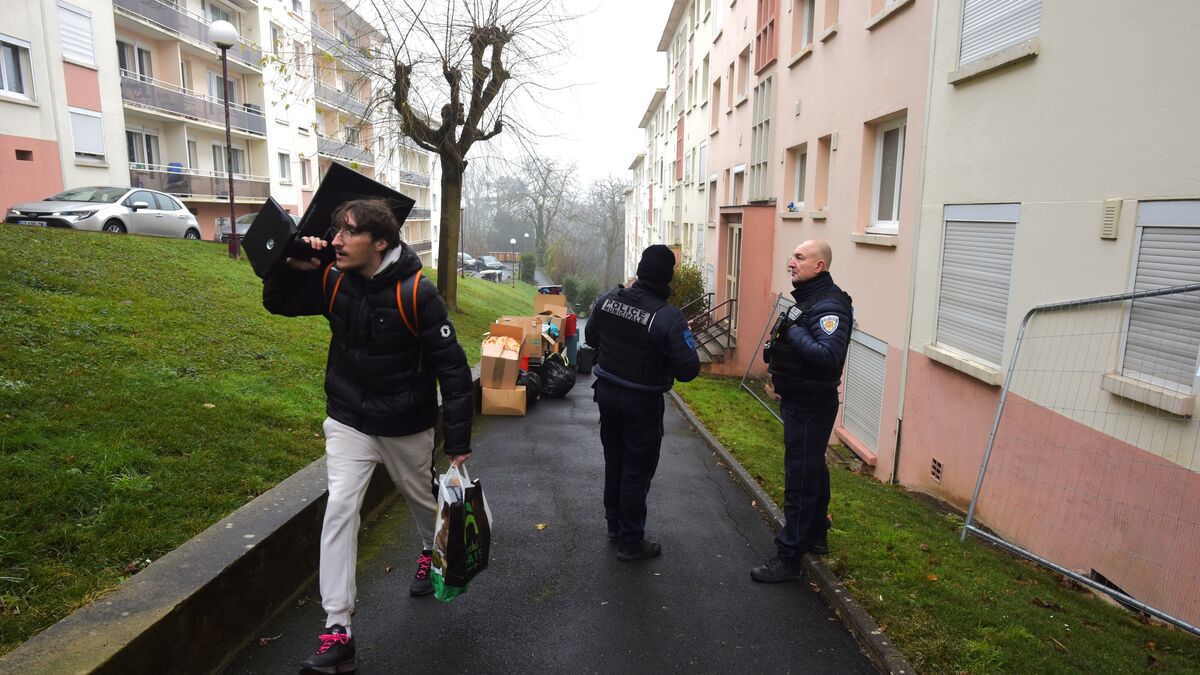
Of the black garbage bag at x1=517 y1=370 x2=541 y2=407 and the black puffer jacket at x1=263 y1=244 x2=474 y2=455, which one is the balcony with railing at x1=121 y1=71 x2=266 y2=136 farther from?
the black puffer jacket at x1=263 y1=244 x2=474 y2=455

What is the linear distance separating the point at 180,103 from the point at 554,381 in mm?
25496

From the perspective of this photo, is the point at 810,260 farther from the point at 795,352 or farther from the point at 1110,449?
the point at 1110,449

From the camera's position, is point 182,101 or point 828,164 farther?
point 182,101

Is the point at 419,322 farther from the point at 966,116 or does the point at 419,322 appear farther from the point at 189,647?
the point at 966,116

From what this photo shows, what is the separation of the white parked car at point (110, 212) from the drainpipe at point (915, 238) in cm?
1508

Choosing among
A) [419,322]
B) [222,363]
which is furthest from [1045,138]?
[222,363]

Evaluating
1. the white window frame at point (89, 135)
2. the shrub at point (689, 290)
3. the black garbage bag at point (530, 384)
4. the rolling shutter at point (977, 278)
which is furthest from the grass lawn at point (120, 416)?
the white window frame at point (89, 135)

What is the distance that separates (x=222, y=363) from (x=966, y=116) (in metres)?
7.26

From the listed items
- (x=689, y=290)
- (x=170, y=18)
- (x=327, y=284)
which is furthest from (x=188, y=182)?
(x=327, y=284)

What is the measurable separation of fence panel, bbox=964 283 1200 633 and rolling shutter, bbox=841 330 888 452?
3.39 metres

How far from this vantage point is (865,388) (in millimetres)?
10055

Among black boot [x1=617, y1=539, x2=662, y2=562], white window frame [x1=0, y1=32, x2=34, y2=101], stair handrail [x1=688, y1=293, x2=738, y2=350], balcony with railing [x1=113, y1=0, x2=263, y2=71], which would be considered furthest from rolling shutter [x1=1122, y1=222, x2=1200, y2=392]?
balcony with railing [x1=113, y1=0, x2=263, y2=71]

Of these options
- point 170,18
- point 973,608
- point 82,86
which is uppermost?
point 170,18

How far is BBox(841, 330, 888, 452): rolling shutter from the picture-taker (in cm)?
946
